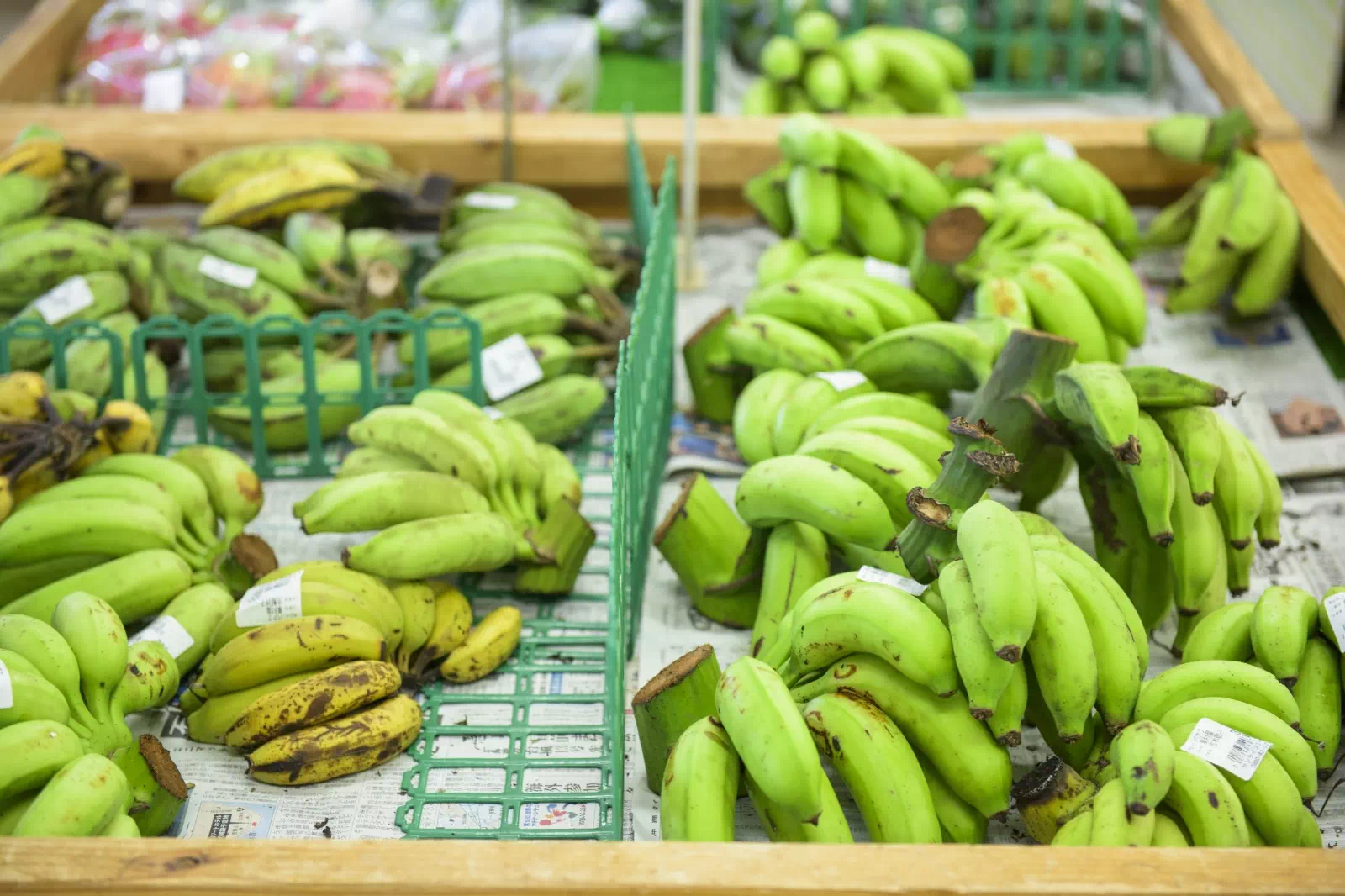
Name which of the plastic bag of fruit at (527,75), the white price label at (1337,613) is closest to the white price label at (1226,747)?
the white price label at (1337,613)

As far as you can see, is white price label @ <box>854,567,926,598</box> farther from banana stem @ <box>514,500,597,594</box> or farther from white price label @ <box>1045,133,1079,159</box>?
white price label @ <box>1045,133,1079,159</box>

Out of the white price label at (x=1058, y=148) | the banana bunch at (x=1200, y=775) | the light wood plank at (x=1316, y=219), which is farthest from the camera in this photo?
the white price label at (x=1058, y=148)

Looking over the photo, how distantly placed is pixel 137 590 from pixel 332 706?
0.34m

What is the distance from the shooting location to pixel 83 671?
4.90 ft

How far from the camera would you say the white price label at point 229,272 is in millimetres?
2295

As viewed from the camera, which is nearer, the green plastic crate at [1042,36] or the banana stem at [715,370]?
the banana stem at [715,370]

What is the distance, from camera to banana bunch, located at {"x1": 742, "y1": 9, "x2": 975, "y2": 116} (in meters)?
3.11

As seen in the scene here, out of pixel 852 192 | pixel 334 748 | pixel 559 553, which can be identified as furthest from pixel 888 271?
pixel 334 748

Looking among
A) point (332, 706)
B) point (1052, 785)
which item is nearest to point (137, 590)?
point (332, 706)

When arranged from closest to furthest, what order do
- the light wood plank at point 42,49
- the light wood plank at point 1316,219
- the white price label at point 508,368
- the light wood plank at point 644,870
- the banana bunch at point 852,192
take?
the light wood plank at point 644,870 < the white price label at point 508,368 < the light wood plank at point 1316,219 < the banana bunch at point 852,192 < the light wood plank at point 42,49

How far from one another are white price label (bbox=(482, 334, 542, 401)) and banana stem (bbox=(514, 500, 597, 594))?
Answer: 35 centimetres

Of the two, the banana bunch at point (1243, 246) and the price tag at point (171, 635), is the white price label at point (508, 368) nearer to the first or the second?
the price tag at point (171, 635)

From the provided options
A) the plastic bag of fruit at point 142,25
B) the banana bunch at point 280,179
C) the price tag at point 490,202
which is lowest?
the price tag at point 490,202

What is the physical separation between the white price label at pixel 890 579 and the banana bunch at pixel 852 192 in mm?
1114
